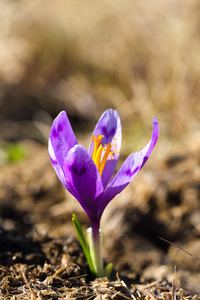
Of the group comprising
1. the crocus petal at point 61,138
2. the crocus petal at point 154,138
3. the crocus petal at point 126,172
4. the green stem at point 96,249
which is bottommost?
the green stem at point 96,249

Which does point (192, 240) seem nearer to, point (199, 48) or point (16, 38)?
point (199, 48)

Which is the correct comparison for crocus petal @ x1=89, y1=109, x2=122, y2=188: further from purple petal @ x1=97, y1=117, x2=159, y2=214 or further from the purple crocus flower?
purple petal @ x1=97, y1=117, x2=159, y2=214

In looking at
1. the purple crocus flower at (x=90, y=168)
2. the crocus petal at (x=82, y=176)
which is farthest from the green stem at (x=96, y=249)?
the crocus petal at (x=82, y=176)

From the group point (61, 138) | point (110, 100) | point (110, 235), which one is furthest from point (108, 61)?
point (61, 138)

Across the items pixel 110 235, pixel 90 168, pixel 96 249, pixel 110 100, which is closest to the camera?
pixel 90 168

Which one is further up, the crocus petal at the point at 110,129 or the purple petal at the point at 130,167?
the crocus petal at the point at 110,129

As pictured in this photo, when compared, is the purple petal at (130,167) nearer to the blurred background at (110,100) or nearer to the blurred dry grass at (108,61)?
the blurred background at (110,100)

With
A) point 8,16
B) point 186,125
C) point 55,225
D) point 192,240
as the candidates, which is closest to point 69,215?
point 55,225

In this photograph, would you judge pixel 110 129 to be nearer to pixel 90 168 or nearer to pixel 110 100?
pixel 90 168
